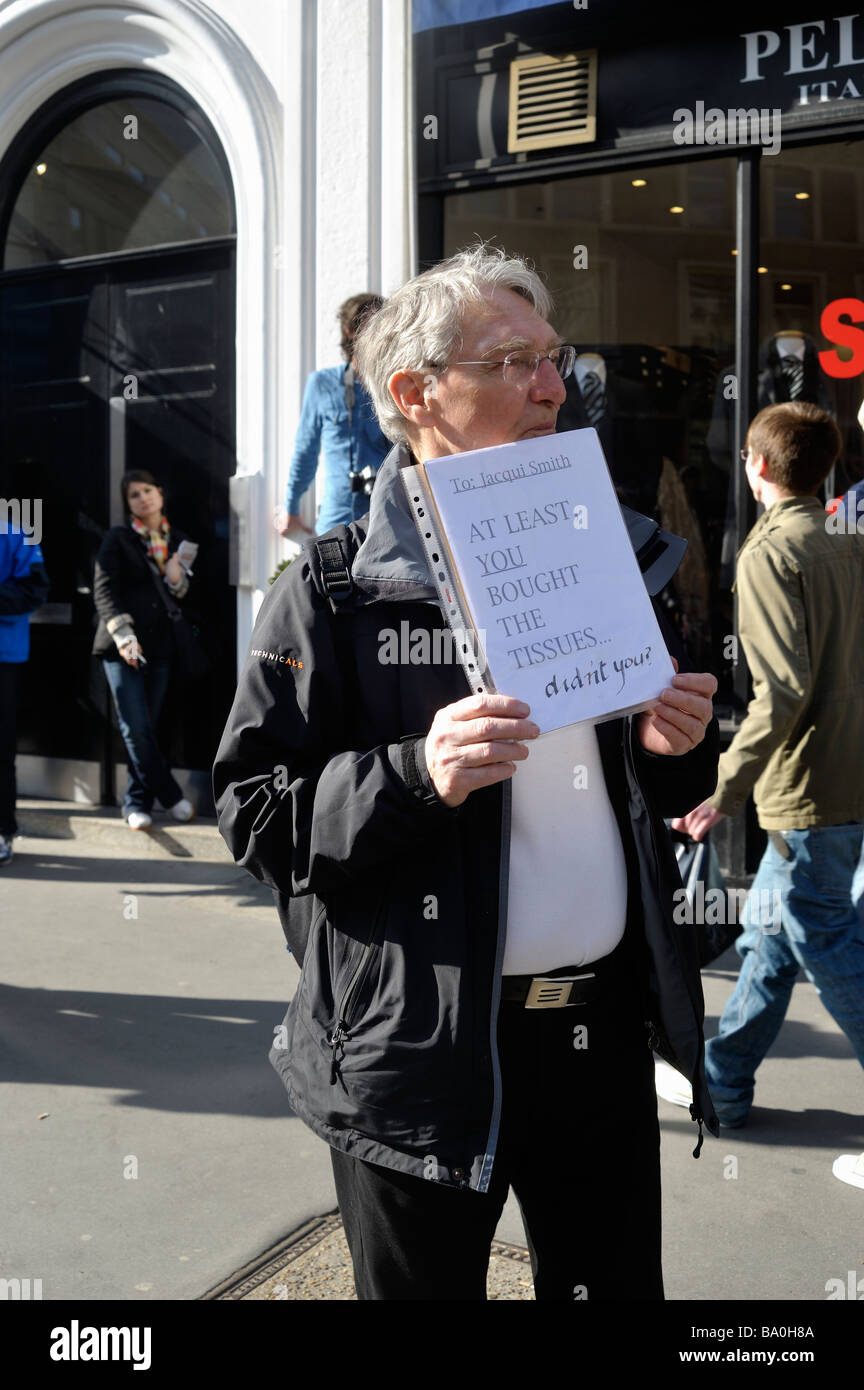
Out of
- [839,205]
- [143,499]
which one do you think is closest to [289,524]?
[143,499]

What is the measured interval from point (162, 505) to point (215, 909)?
2.67 m

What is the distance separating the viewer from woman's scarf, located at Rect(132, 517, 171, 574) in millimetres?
7633

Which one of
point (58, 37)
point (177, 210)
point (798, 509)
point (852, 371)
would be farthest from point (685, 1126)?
point (58, 37)

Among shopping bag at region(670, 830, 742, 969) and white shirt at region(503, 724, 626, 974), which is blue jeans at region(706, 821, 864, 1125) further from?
white shirt at region(503, 724, 626, 974)

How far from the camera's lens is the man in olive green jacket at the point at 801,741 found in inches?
142

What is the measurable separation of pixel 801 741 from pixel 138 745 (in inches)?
180

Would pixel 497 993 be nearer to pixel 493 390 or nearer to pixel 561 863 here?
pixel 561 863

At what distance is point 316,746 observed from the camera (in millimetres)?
1906

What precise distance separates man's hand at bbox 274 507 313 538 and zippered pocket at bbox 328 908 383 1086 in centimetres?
540

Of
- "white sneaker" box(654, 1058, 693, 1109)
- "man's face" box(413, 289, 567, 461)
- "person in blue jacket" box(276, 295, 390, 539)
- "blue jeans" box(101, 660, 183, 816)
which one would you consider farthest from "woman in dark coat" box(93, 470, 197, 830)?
"man's face" box(413, 289, 567, 461)

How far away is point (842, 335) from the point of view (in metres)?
6.35
